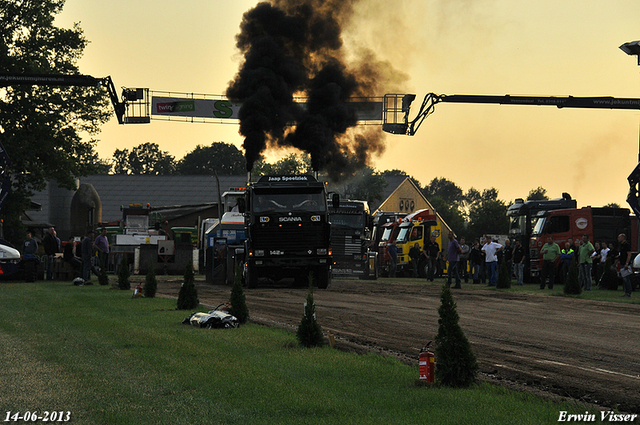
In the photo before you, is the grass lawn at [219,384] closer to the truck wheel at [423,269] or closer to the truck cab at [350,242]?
the truck cab at [350,242]

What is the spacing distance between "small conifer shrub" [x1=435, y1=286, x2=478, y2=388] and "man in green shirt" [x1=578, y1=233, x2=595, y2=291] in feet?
60.9

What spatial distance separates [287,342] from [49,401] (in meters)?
4.64

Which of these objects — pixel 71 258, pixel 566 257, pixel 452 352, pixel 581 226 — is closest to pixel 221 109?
pixel 71 258

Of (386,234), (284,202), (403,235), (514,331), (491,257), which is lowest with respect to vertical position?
(514,331)

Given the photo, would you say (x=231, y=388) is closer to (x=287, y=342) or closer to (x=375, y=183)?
(x=287, y=342)

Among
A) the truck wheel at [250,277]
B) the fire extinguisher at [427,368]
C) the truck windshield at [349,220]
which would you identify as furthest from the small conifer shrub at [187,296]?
the truck windshield at [349,220]

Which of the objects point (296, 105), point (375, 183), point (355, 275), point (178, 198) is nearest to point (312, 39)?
point (296, 105)

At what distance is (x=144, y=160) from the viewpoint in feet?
486

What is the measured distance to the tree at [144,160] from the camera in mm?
144875

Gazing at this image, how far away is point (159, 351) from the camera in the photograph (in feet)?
34.1

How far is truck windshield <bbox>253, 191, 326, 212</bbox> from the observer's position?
83.5ft

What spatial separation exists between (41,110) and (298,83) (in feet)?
49.0

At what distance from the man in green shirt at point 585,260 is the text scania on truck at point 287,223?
823cm

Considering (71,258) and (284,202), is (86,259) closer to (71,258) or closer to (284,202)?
(71,258)
